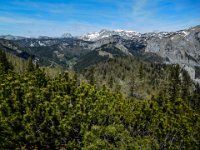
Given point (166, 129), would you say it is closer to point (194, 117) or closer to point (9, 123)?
point (194, 117)

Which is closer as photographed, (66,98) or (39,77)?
(66,98)

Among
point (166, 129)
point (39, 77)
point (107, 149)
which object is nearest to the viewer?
point (107, 149)

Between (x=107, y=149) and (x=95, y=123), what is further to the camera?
(x=95, y=123)

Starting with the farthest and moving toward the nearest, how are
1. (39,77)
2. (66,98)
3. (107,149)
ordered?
(39,77) → (66,98) → (107,149)

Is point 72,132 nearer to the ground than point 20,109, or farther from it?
nearer to the ground

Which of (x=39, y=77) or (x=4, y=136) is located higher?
(x=39, y=77)

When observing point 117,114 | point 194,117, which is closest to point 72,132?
point 117,114

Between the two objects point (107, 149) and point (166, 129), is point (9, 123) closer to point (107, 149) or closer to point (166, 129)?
point (107, 149)

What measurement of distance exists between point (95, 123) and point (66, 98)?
4403mm

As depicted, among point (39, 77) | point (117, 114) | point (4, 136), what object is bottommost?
point (4, 136)

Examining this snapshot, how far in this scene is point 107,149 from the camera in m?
28.1

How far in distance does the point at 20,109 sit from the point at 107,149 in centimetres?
1208

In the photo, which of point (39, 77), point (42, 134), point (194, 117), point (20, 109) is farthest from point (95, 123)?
point (39, 77)

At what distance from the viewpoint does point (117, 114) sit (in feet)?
113
